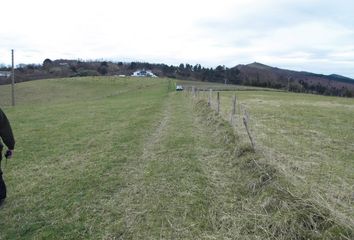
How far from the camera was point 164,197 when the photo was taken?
17.1ft

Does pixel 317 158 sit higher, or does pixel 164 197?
pixel 317 158

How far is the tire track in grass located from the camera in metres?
4.16

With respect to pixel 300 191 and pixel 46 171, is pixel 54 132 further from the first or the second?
pixel 300 191

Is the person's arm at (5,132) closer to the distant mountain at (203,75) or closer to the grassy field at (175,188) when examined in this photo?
the grassy field at (175,188)

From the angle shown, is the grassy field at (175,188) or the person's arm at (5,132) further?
the person's arm at (5,132)

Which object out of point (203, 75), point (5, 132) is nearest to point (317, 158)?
point (5, 132)

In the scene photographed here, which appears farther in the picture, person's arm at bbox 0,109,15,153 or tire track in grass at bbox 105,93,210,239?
person's arm at bbox 0,109,15,153

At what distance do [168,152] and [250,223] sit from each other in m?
4.06

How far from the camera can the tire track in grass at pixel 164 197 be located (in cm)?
416

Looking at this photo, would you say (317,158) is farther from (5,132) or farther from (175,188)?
(5,132)

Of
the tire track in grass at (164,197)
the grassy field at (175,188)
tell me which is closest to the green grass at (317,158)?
the grassy field at (175,188)

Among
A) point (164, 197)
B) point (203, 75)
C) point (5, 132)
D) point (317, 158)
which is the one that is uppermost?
point (203, 75)

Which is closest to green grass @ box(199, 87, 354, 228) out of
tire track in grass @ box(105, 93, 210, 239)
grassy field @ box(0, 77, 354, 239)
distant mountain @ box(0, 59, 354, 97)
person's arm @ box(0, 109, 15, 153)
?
grassy field @ box(0, 77, 354, 239)

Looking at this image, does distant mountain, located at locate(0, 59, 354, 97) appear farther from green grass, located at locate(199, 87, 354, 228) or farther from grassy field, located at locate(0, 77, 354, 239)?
grassy field, located at locate(0, 77, 354, 239)
